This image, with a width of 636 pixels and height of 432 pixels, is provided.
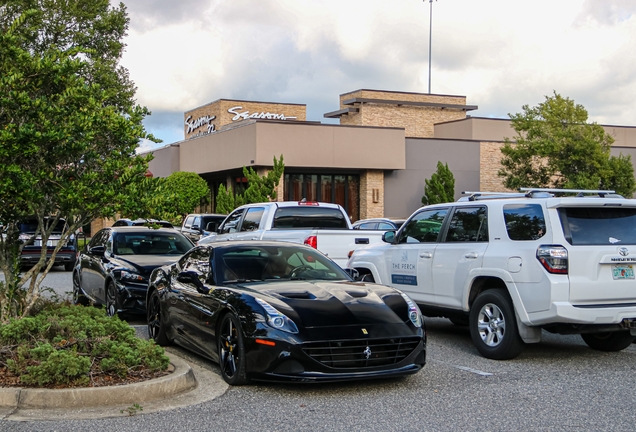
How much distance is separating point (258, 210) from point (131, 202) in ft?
20.8

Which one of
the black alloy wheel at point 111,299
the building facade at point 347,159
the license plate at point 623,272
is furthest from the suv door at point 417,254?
the building facade at point 347,159

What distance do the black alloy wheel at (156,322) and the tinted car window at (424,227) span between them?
353 centimetres

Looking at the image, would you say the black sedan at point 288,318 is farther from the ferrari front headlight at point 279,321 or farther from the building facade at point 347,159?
the building facade at point 347,159

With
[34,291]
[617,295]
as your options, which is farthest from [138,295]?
[617,295]

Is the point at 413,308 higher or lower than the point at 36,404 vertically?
higher

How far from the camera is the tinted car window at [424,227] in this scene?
10.4 m

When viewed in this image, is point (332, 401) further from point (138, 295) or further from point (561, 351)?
point (138, 295)

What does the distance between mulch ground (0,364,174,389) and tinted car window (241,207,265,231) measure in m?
8.04

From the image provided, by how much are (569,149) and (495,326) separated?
29680 mm

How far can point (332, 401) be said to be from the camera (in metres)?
6.92

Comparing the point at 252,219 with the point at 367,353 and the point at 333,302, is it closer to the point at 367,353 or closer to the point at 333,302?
the point at 333,302

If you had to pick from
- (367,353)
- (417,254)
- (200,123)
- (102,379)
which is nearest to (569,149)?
(200,123)

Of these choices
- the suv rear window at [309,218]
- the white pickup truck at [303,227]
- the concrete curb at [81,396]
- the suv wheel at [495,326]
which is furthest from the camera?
the suv rear window at [309,218]

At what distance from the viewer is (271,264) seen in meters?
8.77
